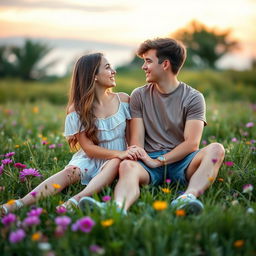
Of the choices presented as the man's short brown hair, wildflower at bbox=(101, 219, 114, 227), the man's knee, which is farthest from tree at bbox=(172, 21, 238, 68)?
wildflower at bbox=(101, 219, 114, 227)

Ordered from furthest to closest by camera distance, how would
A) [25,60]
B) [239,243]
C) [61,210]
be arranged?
[25,60] < [61,210] < [239,243]

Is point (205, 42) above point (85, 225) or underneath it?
underneath

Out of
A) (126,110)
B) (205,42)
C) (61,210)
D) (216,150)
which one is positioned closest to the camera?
(61,210)

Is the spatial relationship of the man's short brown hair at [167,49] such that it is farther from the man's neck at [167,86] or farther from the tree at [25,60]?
the tree at [25,60]

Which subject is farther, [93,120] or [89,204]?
[93,120]

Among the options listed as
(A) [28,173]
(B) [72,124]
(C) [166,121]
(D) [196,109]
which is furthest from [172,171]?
(A) [28,173]

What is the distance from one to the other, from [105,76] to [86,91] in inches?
7.7

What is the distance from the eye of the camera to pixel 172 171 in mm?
3154

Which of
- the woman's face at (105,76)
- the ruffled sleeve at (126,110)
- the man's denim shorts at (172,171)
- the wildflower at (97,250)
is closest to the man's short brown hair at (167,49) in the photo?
the woman's face at (105,76)

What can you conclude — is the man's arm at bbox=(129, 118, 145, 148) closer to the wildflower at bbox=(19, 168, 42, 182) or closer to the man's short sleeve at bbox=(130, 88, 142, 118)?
the man's short sleeve at bbox=(130, 88, 142, 118)

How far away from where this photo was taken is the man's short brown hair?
129 inches

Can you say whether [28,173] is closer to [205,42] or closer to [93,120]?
[93,120]

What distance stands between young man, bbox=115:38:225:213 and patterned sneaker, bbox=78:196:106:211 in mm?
562

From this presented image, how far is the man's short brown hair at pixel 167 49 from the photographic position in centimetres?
327
